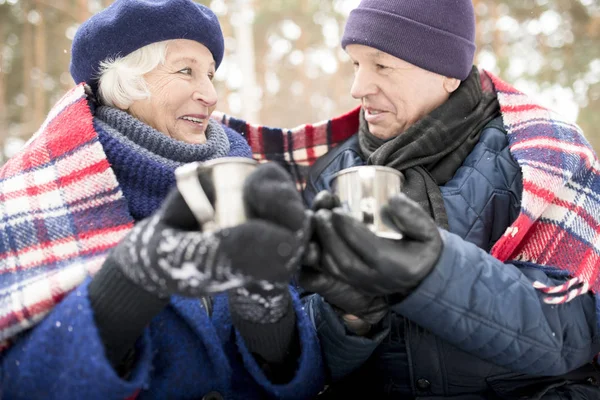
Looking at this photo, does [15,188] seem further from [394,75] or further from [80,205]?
[394,75]

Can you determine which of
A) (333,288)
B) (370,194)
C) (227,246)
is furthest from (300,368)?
(227,246)

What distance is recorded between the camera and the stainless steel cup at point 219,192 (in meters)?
1.20

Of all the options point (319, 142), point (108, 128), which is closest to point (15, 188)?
point (108, 128)

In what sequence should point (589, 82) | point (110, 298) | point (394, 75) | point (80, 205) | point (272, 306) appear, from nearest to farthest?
point (110, 298), point (272, 306), point (80, 205), point (394, 75), point (589, 82)

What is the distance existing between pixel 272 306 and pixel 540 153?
1180mm

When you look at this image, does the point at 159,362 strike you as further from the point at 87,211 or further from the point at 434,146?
the point at 434,146

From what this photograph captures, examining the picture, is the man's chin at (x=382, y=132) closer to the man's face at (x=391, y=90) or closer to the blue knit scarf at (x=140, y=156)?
the man's face at (x=391, y=90)

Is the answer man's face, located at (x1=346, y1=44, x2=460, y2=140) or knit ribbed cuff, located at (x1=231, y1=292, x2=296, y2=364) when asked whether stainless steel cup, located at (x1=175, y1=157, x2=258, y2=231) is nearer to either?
knit ribbed cuff, located at (x1=231, y1=292, x2=296, y2=364)

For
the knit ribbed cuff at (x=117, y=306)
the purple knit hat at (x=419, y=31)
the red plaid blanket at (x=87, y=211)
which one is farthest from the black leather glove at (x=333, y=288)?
the purple knit hat at (x=419, y=31)

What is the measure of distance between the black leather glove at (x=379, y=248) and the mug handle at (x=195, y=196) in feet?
1.05

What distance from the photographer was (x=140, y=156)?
77.0 inches

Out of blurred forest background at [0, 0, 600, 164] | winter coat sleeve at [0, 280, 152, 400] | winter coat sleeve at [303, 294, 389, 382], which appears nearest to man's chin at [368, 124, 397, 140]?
winter coat sleeve at [303, 294, 389, 382]

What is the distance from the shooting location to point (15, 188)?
1.84 meters

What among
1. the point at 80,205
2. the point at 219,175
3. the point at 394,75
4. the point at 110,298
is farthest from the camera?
the point at 394,75
